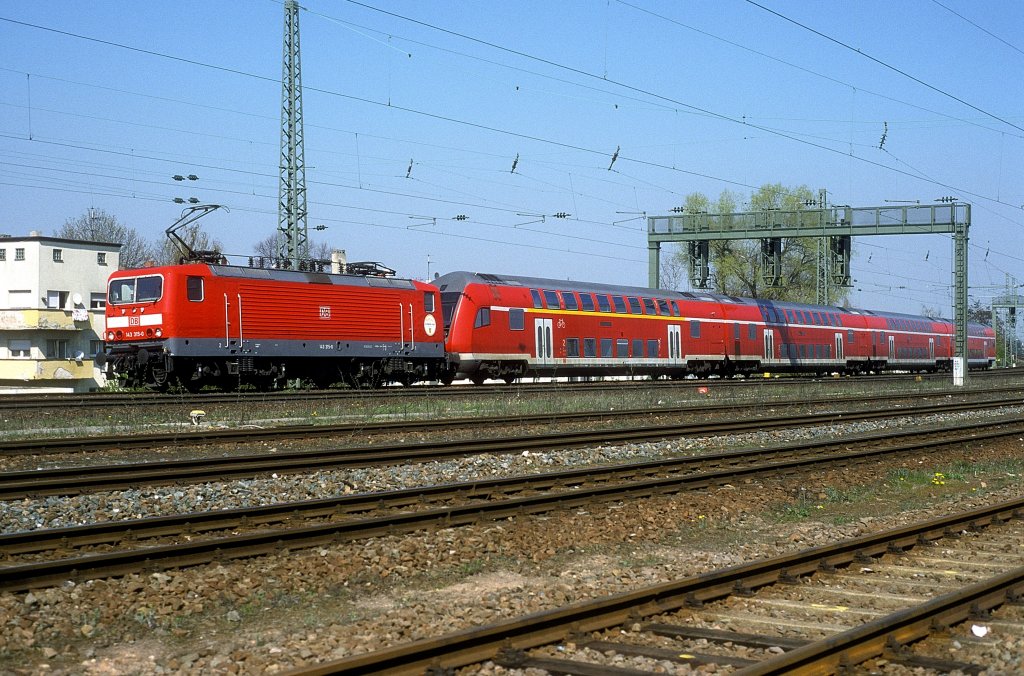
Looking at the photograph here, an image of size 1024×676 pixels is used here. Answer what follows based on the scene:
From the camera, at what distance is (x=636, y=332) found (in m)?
38.2

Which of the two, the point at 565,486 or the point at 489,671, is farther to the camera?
the point at 565,486

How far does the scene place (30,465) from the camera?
14539 millimetres

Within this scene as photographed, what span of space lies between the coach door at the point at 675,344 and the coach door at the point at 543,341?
23.9ft

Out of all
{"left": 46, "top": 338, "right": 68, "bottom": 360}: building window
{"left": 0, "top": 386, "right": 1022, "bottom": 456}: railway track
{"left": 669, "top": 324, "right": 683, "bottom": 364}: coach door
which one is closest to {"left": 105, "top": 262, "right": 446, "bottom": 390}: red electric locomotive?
{"left": 0, "top": 386, "right": 1022, "bottom": 456}: railway track

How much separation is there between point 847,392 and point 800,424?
1428cm

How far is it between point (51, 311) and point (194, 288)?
106ft

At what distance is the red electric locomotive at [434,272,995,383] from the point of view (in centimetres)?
3272

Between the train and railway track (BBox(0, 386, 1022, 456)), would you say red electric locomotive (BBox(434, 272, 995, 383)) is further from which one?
railway track (BBox(0, 386, 1022, 456))

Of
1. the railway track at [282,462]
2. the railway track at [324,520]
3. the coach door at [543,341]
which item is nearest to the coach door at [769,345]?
the coach door at [543,341]

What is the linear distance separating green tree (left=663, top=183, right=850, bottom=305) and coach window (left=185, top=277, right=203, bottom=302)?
51.8 m

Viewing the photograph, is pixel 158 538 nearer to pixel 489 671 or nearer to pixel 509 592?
pixel 509 592

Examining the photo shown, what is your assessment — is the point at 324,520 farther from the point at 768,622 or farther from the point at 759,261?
the point at 759,261

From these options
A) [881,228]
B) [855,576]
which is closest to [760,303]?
[881,228]

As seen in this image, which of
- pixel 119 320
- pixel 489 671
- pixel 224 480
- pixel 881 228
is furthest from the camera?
pixel 881 228
